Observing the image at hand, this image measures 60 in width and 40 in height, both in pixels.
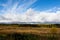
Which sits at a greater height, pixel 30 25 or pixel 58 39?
pixel 30 25

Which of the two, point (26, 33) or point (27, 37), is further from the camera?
point (26, 33)

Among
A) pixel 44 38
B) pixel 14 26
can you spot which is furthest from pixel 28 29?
pixel 44 38

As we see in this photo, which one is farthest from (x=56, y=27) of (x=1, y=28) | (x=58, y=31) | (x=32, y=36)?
(x=1, y=28)

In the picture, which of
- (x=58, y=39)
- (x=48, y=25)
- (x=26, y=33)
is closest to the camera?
(x=58, y=39)

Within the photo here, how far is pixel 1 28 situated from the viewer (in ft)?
36.7

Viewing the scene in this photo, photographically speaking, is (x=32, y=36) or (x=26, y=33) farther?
(x=26, y=33)

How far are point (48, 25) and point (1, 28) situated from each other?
3.40 meters

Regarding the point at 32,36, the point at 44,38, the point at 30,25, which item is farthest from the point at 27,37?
the point at 30,25

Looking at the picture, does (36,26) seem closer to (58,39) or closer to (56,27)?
(56,27)

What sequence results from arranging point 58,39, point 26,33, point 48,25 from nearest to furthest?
point 58,39, point 26,33, point 48,25

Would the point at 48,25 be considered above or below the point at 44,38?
above

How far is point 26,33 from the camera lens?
34.2 feet

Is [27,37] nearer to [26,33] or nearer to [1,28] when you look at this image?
[26,33]

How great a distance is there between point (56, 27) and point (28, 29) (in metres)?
2.28
